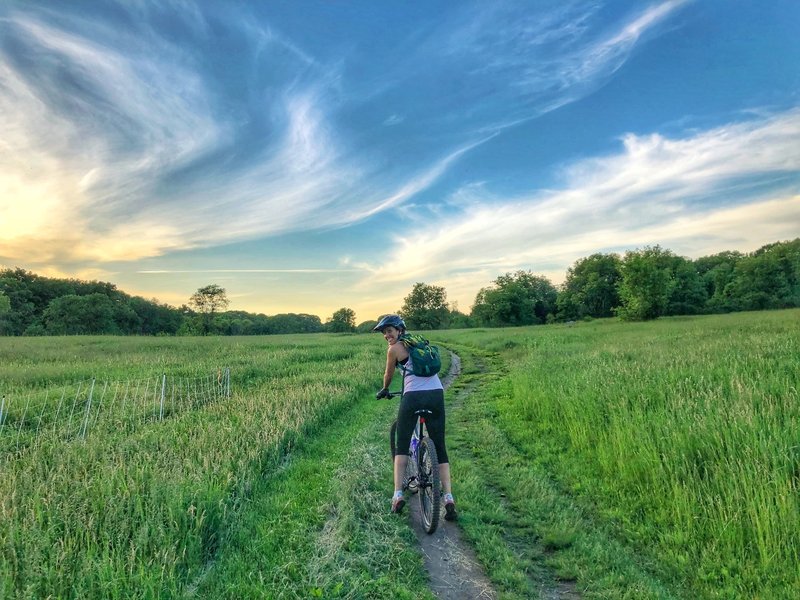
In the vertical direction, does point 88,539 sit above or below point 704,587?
above

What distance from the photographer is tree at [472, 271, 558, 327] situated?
98375 mm

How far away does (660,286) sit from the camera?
205ft

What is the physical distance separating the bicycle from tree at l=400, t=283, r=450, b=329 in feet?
354

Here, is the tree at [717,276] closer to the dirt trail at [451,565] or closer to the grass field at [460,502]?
the grass field at [460,502]

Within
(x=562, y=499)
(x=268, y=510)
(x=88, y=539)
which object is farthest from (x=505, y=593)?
(x=88, y=539)

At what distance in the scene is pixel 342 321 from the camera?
136m

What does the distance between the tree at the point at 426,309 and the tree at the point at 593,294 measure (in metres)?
32.7

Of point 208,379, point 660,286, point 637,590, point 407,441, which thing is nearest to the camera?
point 637,590

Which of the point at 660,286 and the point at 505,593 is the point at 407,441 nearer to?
the point at 505,593

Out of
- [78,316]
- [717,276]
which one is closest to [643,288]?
[717,276]

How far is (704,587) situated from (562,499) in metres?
2.30

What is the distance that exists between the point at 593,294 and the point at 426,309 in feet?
142

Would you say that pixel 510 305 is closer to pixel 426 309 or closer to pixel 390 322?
pixel 426 309

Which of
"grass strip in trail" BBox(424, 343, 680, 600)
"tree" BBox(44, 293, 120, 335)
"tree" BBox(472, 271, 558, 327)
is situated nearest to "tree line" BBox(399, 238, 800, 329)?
"tree" BBox(472, 271, 558, 327)
